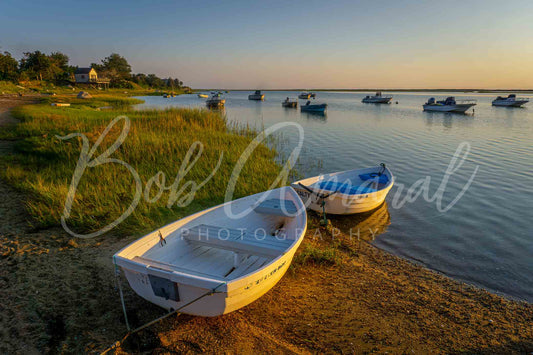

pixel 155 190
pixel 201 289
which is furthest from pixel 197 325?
pixel 155 190

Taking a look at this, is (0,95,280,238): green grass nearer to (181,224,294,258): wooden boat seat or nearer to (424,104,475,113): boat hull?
(181,224,294,258): wooden boat seat

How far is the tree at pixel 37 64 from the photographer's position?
2869 inches

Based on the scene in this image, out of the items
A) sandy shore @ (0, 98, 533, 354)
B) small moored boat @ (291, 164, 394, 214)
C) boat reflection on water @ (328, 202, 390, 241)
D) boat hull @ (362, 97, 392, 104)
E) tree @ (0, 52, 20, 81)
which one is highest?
tree @ (0, 52, 20, 81)

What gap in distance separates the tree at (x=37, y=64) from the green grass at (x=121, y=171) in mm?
76781

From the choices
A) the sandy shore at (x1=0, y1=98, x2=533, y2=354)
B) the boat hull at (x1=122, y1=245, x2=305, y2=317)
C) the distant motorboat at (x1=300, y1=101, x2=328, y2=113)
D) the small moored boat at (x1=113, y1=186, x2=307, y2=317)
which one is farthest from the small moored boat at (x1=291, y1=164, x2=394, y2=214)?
the distant motorboat at (x1=300, y1=101, x2=328, y2=113)

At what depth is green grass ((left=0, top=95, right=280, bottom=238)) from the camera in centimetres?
696

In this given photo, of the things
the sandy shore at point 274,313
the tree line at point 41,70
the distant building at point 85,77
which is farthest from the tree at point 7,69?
the sandy shore at point 274,313

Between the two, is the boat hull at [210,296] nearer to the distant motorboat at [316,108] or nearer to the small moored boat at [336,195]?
the small moored boat at [336,195]

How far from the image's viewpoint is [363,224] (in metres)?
8.66

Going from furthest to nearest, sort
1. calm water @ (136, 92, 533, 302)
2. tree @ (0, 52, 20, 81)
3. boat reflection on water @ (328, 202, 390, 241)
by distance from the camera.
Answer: tree @ (0, 52, 20, 81) < boat reflection on water @ (328, 202, 390, 241) < calm water @ (136, 92, 533, 302)

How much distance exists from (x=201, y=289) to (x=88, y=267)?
3060 millimetres

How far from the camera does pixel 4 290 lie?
14.6 feet

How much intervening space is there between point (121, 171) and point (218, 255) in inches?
245

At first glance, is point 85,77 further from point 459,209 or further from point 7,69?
point 459,209
